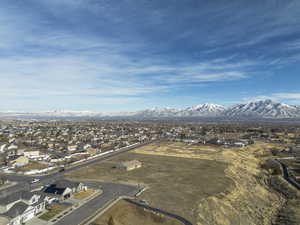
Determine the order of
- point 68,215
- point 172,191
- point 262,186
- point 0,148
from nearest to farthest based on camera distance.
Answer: point 68,215
point 172,191
point 262,186
point 0,148

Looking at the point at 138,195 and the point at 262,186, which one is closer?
the point at 138,195

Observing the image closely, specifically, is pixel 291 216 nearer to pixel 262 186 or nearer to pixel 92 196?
pixel 262 186

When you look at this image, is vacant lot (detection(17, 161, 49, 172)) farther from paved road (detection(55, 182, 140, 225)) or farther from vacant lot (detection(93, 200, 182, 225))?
vacant lot (detection(93, 200, 182, 225))

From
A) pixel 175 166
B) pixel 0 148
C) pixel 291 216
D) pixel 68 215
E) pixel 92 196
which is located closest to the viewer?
pixel 68 215

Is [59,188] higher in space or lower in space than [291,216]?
higher

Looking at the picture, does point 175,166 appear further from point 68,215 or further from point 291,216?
point 68,215

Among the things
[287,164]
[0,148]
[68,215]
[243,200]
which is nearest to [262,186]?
[243,200]

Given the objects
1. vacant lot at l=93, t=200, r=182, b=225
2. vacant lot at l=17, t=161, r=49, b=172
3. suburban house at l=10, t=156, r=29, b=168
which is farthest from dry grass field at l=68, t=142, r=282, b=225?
suburban house at l=10, t=156, r=29, b=168
